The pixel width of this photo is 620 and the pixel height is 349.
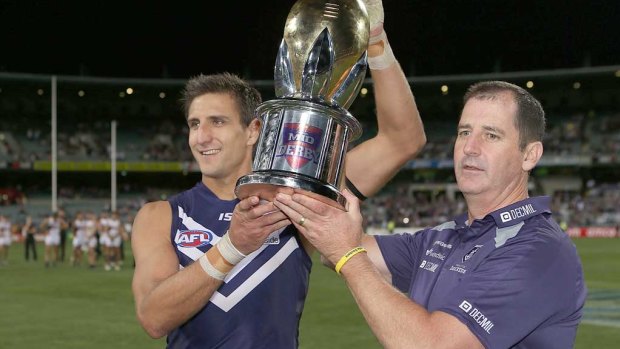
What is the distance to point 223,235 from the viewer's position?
134 inches

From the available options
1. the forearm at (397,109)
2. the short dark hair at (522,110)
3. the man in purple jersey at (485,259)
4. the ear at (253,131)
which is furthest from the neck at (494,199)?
the ear at (253,131)

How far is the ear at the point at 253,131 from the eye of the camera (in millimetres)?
3494

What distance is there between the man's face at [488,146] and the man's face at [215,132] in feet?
3.44

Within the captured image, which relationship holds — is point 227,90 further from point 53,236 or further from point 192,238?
point 53,236

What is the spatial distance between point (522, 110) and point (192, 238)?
1621 mm

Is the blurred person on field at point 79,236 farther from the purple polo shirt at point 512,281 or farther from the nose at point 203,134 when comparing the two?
the purple polo shirt at point 512,281

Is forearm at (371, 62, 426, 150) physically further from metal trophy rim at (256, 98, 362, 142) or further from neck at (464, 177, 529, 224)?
metal trophy rim at (256, 98, 362, 142)

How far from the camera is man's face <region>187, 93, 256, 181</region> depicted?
3.37 meters

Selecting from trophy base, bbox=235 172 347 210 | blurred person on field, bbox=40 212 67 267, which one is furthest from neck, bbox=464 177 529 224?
blurred person on field, bbox=40 212 67 267

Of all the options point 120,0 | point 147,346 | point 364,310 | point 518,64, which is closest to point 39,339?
point 147,346

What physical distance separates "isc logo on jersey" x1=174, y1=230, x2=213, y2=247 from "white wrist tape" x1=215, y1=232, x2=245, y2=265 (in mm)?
546

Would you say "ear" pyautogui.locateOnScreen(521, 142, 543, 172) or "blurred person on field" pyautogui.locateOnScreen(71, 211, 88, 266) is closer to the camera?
"ear" pyautogui.locateOnScreen(521, 142, 543, 172)

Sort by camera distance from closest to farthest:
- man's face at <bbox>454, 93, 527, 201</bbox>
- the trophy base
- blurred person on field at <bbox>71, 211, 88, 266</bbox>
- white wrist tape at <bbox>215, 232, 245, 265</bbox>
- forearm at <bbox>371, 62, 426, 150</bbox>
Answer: the trophy base < white wrist tape at <bbox>215, 232, 245, 265</bbox> < man's face at <bbox>454, 93, 527, 201</bbox> < forearm at <bbox>371, 62, 426, 150</bbox> < blurred person on field at <bbox>71, 211, 88, 266</bbox>

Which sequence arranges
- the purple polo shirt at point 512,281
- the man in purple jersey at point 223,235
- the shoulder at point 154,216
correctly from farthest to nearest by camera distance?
the shoulder at point 154,216 → the man in purple jersey at point 223,235 → the purple polo shirt at point 512,281
